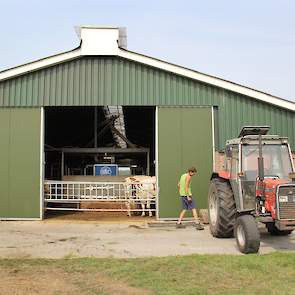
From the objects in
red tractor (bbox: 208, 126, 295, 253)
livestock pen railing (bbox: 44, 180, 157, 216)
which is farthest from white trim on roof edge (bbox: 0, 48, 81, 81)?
red tractor (bbox: 208, 126, 295, 253)

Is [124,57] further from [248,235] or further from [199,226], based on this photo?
[248,235]

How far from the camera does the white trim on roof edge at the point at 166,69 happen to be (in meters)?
14.9

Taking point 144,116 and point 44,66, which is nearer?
point 44,66

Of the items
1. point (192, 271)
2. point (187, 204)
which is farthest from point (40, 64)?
point (192, 271)

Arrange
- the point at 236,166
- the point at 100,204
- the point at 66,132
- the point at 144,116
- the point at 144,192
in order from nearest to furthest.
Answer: the point at 236,166
the point at 144,192
the point at 100,204
the point at 144,116
the point at 66,132

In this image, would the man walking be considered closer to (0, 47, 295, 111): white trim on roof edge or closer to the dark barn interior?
(0, 47, 295, 111): white trim on roof edge

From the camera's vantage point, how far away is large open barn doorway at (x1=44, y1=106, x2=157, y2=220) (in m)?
16.3

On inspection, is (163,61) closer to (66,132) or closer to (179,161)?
(179,161)

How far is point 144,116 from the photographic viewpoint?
2061 centimetres

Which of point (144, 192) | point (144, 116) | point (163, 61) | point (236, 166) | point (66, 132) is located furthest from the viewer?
point (66, 132)

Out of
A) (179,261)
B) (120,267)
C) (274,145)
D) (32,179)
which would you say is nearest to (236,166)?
(274,145)

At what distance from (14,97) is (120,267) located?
886 centimetres

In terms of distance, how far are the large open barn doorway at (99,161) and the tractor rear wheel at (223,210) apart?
4.82 meters

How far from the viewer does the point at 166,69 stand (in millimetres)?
14875
